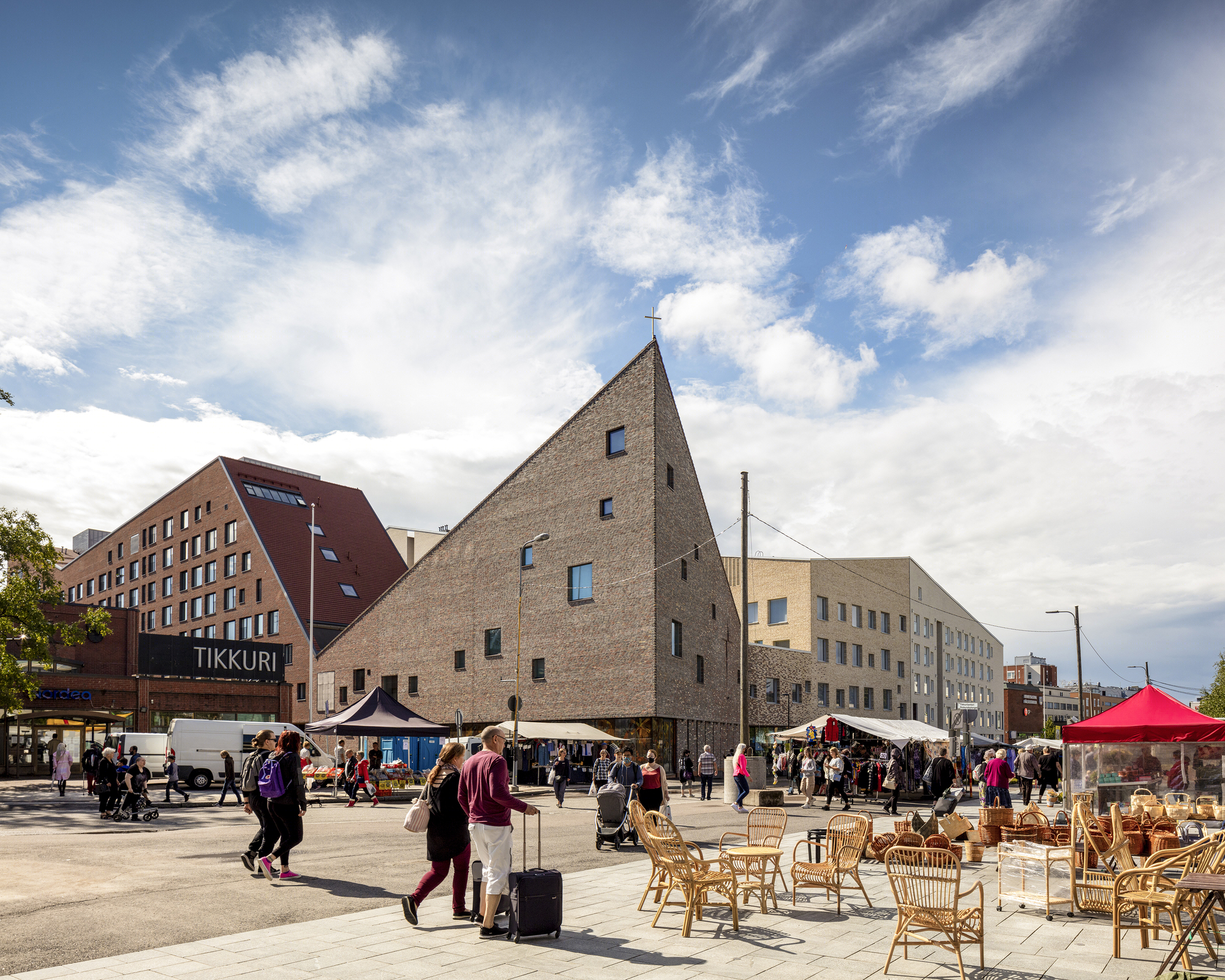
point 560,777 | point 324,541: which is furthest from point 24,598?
point 324,541

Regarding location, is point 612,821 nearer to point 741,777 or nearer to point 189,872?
point 189,872

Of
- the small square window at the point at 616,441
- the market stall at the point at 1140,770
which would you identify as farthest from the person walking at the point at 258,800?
the small square window at the point at 616,441

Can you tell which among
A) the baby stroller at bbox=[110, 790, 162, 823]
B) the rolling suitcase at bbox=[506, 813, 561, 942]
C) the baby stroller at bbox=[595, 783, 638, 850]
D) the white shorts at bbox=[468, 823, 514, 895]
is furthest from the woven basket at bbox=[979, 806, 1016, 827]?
the baby stroller at bbox=[110, 790, 162, 823]

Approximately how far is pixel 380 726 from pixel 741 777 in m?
11.3

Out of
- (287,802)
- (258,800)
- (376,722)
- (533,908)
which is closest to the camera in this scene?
(533,908)

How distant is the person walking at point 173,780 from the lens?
27656 millimetres

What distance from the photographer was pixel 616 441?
41562 millimetres

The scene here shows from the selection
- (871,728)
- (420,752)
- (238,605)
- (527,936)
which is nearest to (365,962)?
(527,936)

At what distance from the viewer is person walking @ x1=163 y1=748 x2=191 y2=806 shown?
90.7ft

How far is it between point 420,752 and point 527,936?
37332 mm

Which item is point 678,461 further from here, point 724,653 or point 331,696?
point 331,696

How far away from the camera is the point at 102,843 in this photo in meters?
16.8

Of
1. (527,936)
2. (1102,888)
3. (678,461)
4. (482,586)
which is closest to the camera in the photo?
(527,936)

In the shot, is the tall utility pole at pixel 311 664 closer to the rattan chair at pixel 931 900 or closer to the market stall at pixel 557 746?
the market stall at pixel 557 746
